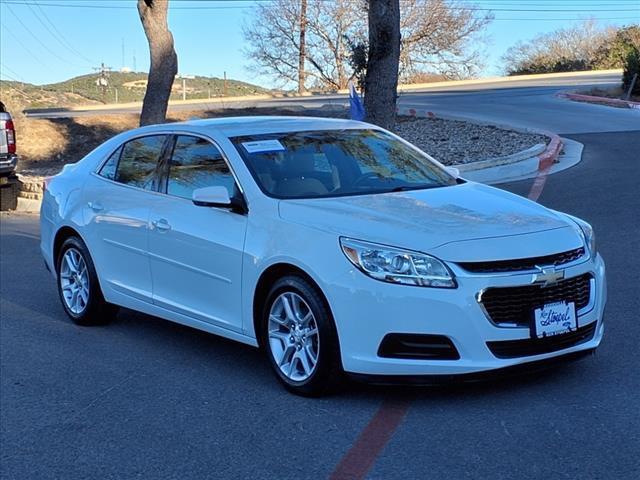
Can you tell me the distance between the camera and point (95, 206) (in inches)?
269

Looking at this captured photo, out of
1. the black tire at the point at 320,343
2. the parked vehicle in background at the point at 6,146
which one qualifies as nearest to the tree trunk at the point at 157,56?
the parked vehicle in background at the point at 6,146

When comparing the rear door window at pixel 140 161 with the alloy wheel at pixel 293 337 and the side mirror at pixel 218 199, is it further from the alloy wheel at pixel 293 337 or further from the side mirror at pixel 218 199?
the alloy wheel at pixel 293 337

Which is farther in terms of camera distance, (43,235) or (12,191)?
(12,191)

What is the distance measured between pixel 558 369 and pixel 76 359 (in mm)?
3270

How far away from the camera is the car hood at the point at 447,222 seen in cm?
464

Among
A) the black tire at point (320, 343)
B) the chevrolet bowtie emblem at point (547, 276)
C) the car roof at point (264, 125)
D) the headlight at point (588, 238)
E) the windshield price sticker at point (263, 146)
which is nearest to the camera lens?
the chevrolet bowtie emblem at point (547, 276)

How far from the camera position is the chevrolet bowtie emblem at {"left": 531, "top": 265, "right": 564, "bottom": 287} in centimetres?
464

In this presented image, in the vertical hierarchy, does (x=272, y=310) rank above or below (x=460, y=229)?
below

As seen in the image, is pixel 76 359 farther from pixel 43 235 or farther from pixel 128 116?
pixel 128 116

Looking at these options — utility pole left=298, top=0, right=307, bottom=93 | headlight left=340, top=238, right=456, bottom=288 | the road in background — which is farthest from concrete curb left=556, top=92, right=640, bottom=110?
headlight left=340, top=238, right=456, bottom=288

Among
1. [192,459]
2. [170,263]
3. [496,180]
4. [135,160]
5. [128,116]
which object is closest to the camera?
[192,459]

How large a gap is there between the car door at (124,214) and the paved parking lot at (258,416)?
0.50m

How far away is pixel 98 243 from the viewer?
6785 mm

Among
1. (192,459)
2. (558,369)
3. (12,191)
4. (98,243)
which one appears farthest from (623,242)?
(12,191)
